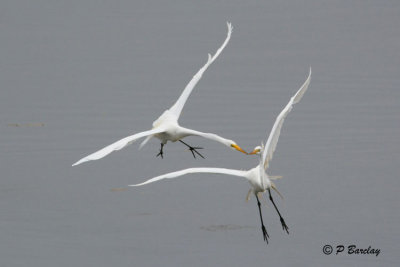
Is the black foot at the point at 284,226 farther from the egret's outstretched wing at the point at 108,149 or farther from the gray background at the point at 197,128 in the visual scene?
the egret's outstretched wing at the point at 108,149

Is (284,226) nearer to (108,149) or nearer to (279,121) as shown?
(279,121)

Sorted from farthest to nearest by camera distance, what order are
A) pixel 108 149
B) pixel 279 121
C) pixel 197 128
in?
pixel 197 128 → pixel 108 149 → pixel 279 121

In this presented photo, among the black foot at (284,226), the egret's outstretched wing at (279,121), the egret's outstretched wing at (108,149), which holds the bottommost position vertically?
the black foot at (284,226)

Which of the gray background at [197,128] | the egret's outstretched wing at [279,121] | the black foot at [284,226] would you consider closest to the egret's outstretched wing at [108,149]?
the gray background at [197,128]

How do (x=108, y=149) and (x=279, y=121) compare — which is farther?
(x=108, y=149)

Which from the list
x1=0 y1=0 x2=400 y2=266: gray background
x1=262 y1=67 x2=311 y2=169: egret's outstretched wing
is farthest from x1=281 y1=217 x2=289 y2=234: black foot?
x1=262 y1=67 x2=311 y2=169: egret's outstretched wing

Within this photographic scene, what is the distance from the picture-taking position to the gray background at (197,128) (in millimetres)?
9250

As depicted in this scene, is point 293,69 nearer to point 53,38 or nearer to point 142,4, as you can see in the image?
point 53,38

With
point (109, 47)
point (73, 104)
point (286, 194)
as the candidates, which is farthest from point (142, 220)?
point (109, 47)

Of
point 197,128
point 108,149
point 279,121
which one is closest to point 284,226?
point 279,121

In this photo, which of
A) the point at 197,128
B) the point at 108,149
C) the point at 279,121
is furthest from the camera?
the point at 197,128

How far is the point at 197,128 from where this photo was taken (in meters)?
12.9

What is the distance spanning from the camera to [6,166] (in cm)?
1151

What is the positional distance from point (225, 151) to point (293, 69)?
14.3 ft
